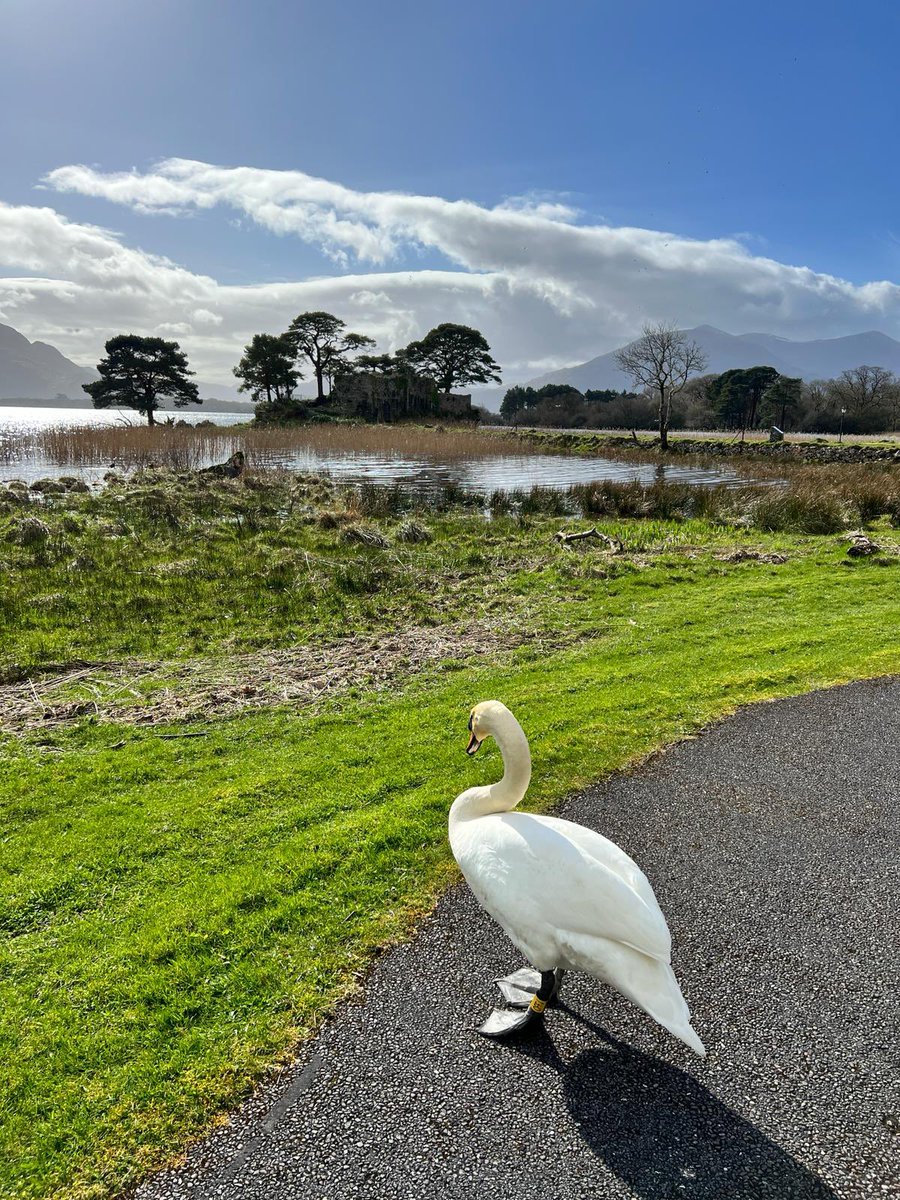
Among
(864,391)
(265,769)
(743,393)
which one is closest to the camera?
(265,769)

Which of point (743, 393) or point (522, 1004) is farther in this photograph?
point (743, 393)

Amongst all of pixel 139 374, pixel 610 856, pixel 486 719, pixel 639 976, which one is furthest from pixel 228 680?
pixel 139 374

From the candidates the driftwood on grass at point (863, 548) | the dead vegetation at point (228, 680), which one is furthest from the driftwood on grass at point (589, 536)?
the dead vegetation at point (228, 680)

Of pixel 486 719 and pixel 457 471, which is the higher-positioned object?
pixel 457 471

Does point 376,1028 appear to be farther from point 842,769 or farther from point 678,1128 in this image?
point 842,769

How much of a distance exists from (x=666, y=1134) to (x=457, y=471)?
35.7 meters

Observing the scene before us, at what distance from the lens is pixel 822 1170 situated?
8.86ft

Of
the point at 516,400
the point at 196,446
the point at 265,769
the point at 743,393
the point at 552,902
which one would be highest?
the point at 516,400

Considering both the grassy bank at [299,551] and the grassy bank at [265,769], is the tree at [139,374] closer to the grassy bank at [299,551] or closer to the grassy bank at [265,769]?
the grassy bank at [299,551]

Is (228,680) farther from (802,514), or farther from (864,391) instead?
(864,391)

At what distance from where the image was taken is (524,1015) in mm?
3396

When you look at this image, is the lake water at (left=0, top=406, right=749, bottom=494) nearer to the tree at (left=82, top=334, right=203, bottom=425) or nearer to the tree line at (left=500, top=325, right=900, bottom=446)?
the tree line at (left=500, top=325, right=900, bottom=446)

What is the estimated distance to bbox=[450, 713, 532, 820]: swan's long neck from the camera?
370 centimetres

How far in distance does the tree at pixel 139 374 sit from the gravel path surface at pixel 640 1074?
2682 inches
